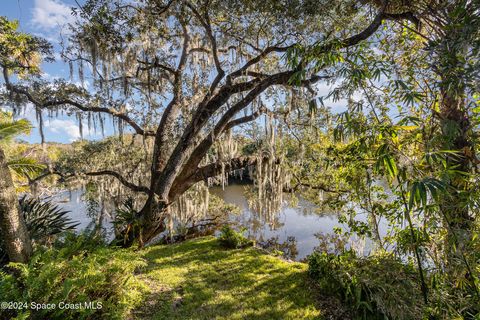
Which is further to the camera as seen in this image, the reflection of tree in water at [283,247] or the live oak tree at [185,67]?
the reflection of tree in water at [283,247]

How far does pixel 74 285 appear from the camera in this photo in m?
3.12

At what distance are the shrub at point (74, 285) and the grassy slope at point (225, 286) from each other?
460 mm

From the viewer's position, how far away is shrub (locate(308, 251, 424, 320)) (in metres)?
2.77

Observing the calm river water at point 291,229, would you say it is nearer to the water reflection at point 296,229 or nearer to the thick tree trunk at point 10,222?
the water reflection at point 296,229

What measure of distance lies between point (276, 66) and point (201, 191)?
13.0 ft

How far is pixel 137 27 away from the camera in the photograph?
4730mm

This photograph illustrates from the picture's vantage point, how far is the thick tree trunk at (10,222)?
3.50 metres

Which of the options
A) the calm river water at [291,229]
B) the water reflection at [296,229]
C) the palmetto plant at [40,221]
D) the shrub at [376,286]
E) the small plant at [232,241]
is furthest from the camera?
the water reflection at [296,229]

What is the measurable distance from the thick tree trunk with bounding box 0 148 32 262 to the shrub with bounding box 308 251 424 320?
4684 millimetres

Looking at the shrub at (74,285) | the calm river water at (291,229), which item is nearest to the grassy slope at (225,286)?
the shrub at (74,285)

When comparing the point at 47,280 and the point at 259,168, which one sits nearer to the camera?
the point at 47,280

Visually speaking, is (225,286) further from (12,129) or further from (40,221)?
(12,129)

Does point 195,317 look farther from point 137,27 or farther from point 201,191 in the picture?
point 137,27

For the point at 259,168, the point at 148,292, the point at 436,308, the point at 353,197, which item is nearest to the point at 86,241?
the point at 148,292
